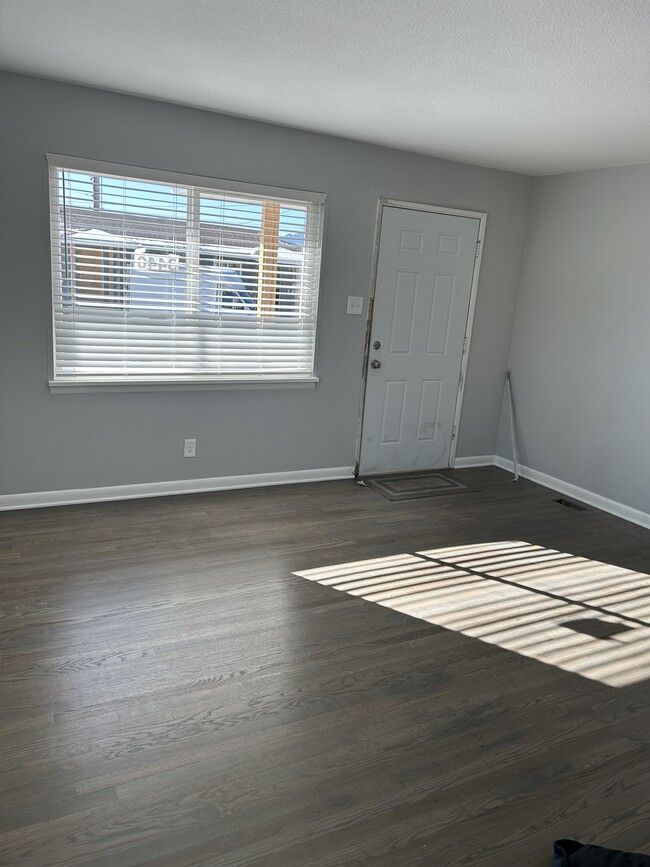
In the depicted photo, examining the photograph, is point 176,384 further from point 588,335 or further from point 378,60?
point 588,335

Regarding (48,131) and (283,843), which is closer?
(283,843)

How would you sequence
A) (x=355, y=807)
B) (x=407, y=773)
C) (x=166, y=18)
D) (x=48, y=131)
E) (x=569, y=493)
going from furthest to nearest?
(x=569, y=493) → (x=48, y=131) → (x=166, y=18) → (x=407, y=773) → (x=355, y=807)

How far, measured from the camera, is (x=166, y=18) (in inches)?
93.4

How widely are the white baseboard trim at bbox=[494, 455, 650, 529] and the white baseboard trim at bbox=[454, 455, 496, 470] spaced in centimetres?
6

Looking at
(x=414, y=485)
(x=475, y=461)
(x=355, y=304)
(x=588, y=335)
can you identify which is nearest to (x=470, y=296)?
(x=588, y=335)

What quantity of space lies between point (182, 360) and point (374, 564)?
6.04ft

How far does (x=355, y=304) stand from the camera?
4.55 meters

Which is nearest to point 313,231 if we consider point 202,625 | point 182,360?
point 182,360

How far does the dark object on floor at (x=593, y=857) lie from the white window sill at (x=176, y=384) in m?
3.22

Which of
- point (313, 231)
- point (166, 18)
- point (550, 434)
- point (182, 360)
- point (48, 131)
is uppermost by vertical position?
point (166, 18)

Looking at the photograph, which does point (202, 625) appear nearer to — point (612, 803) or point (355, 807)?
point (355, 807)

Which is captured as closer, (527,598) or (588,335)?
(527,598)

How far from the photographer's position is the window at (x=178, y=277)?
3.67 meters

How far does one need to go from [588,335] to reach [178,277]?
10.0 ft
